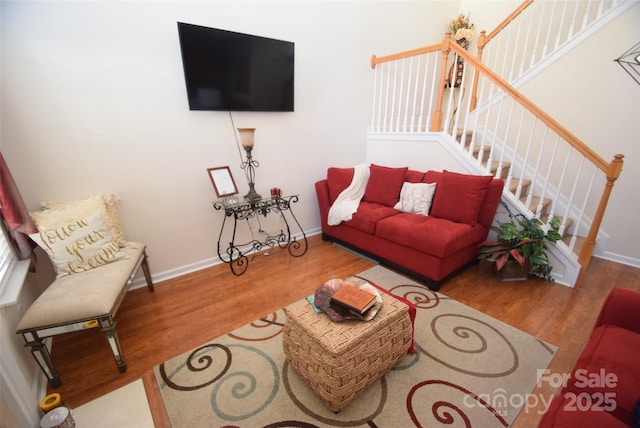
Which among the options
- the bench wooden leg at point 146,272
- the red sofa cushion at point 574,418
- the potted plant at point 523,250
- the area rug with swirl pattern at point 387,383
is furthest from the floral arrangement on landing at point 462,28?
the bench wooden leg at point 146,272

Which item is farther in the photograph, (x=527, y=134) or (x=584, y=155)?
(x=527, y=134)

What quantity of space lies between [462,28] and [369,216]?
3.50 m

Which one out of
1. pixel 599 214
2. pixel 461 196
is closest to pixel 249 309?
pixel 461 196

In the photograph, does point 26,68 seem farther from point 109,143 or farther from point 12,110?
point 109,143

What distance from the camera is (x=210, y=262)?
9.32ft

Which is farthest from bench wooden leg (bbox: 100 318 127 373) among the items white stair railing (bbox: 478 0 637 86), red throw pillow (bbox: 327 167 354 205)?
white stair railing (bbox: 478 0 637 86)

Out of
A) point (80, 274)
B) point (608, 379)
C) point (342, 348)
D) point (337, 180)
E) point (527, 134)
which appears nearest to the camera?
point (608, 379)

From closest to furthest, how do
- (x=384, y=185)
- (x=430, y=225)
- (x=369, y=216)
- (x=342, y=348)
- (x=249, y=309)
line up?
(x=342, y=348), (x=249, y=309), (x=430, y=225), (x=369, y=216), (x=384, y=185)

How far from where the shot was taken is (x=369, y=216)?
9.26ft

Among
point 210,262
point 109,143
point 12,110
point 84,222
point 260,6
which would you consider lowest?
point 210,262

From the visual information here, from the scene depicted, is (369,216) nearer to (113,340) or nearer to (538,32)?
(113,340)

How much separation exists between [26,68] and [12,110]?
0.95 ft

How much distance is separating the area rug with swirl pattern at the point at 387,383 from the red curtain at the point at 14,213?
1.13m

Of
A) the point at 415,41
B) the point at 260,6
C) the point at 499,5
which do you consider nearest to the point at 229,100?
the point at 260,6
